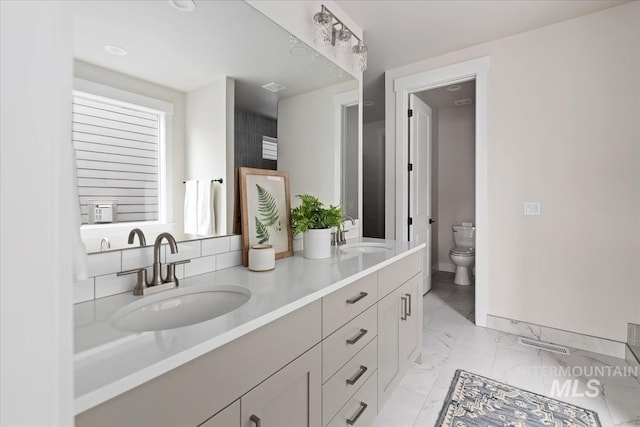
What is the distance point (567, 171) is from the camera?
238 cm

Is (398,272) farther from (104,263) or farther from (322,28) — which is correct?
(322,28)

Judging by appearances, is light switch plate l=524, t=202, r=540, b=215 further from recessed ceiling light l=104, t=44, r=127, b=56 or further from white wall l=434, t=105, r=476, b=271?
recessed ceiling light l=104, t=44, r=127, b=56

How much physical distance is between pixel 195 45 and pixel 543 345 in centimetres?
310

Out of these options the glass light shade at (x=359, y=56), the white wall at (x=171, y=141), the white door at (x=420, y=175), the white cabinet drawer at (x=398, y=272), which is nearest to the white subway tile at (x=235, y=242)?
the white wall at (x=171, y=141)

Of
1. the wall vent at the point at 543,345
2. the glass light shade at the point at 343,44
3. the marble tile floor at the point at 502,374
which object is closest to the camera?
the marble tile floor at the point at 502,374

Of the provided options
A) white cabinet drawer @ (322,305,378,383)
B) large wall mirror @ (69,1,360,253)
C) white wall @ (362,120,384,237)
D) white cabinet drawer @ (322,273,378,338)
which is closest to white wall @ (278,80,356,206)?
large wall mirror @ (69,1,360,253)

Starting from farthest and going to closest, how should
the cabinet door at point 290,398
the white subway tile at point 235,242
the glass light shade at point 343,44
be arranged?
the glass light shade at point 343,44 → the white subway tile at point 235,242 → the cabinet door at point 290,398

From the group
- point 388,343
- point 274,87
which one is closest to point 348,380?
point 388,343

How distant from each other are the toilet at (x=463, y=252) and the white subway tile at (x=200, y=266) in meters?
3.41

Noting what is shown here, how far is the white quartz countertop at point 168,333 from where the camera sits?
1.87ft

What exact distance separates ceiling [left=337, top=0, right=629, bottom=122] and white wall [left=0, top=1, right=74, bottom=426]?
224 centimetres

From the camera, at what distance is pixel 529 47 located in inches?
98.8

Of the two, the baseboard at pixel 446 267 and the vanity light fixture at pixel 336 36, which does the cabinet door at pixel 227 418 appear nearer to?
the vanity light fixture at pixel 336 36

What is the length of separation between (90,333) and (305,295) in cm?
58
